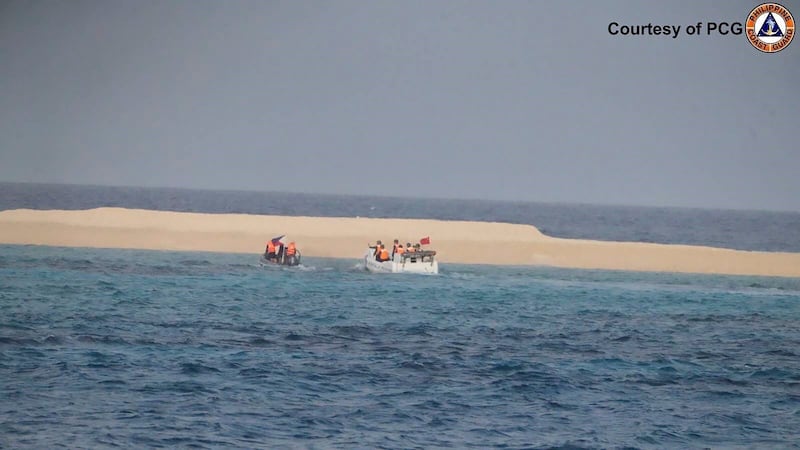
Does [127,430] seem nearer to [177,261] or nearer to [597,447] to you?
[597,447]

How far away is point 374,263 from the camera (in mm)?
49531

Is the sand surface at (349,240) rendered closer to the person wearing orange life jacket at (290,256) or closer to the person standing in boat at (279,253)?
the person standing in boat at (279,253)

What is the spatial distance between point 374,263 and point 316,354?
70.7 feet

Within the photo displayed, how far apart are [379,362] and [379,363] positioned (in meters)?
0.11

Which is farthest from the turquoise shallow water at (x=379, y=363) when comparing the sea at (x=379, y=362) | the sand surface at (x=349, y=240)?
the sand surface at (x=349, y=240)

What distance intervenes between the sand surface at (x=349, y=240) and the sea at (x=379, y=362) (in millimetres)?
8576

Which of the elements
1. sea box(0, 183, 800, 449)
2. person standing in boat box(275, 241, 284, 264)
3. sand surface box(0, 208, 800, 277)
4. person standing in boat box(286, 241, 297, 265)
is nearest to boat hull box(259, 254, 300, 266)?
person standing in boat box(286, 241, 297, 265)

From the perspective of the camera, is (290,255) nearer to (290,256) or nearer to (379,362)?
(290,256)

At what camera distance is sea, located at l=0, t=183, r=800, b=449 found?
21047 mm

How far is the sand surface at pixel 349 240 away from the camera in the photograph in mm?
55906

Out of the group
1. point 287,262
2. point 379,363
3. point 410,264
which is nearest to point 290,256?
point 287,262

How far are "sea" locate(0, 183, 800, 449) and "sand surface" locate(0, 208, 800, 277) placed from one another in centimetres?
858

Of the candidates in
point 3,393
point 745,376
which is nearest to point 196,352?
point 3,393

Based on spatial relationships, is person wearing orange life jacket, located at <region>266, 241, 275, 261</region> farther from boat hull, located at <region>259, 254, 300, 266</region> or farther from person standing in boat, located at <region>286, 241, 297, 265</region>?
person standing in boat, located at <region>286, 241, 297, 265</region>
